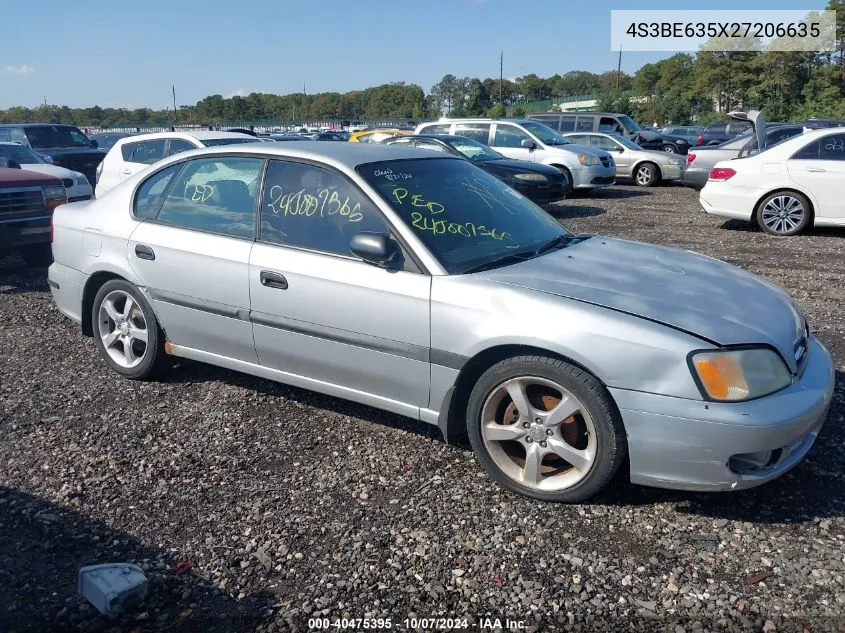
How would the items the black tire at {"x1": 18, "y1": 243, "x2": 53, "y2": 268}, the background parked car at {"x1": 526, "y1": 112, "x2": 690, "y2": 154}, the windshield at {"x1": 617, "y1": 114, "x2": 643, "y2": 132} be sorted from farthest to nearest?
the windshield at {"x1": 617, "y1": 114, "x2": 643, "y2": 132} → the background parked car at {"x1": 526, "y1": 112, "x2": 690, "y2": 154} → the black tire at {"x1": 18, "y1": 243, "x2": 53, "y2": 268}

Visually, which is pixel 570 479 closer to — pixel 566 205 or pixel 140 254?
Answer: pixel 140 254

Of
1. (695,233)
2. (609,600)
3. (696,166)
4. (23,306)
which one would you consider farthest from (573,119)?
(609,600)

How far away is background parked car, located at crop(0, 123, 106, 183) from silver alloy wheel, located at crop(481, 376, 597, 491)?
560 inches

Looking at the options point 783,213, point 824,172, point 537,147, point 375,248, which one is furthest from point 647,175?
point 375,248

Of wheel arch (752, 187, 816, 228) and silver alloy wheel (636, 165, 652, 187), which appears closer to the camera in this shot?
wheel arch (752, 187, 816, 228)

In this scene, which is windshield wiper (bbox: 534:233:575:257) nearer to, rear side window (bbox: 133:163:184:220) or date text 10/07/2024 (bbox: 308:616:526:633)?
date text 10/07/2024 (bbox: 308:616:526:633)

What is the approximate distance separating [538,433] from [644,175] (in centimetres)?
1629

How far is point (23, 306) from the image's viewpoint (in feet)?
23.2

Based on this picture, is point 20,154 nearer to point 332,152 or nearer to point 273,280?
point 332,152

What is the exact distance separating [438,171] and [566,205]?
34.2ft

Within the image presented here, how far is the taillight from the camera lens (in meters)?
10.5

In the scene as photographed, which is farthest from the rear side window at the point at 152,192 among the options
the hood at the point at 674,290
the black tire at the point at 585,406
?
the black tire at the point at 585,406

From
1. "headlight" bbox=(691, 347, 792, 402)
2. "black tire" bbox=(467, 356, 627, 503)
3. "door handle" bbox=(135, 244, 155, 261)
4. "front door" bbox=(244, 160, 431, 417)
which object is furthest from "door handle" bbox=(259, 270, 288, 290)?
"headlight" bbox=(691, 347, 792, 402)

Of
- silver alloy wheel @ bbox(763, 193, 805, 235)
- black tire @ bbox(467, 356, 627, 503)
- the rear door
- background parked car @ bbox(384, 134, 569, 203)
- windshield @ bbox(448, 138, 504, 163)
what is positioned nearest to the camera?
black tire @ bbox(467, 356, 627, 503)
